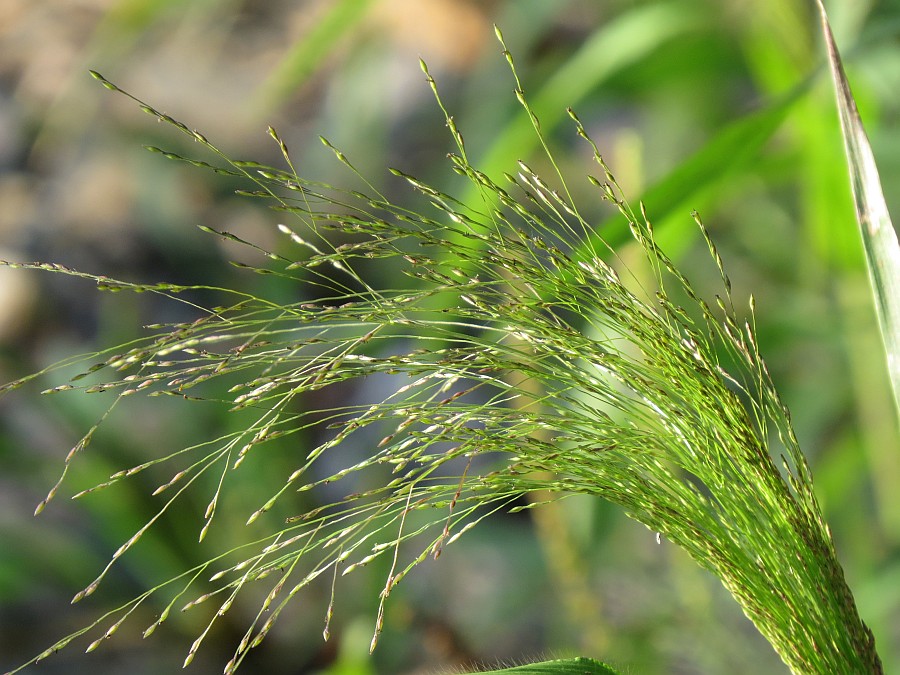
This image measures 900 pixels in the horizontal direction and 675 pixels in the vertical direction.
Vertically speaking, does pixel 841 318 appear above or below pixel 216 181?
above

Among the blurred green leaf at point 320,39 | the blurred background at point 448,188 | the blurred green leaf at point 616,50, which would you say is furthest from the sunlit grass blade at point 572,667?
the blurred green leaf at point 320,39

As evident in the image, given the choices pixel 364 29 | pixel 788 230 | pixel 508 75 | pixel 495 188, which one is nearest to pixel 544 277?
pixel 495 188

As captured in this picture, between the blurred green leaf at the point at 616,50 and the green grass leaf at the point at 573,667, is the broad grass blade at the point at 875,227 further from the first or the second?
the blurred green leaf at the point at 616,50

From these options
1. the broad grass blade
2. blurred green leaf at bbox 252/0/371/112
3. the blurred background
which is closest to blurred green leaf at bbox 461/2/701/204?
the blurred background

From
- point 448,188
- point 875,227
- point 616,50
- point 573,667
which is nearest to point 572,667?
point 573,667

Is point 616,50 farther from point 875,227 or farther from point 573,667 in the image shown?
point 573,667

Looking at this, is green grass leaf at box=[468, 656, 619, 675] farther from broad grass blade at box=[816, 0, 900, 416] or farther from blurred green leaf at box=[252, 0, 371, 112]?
blurred green leaf at box=[252, 0, 371, 112]

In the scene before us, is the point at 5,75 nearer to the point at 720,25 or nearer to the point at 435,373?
the point at 720,25
